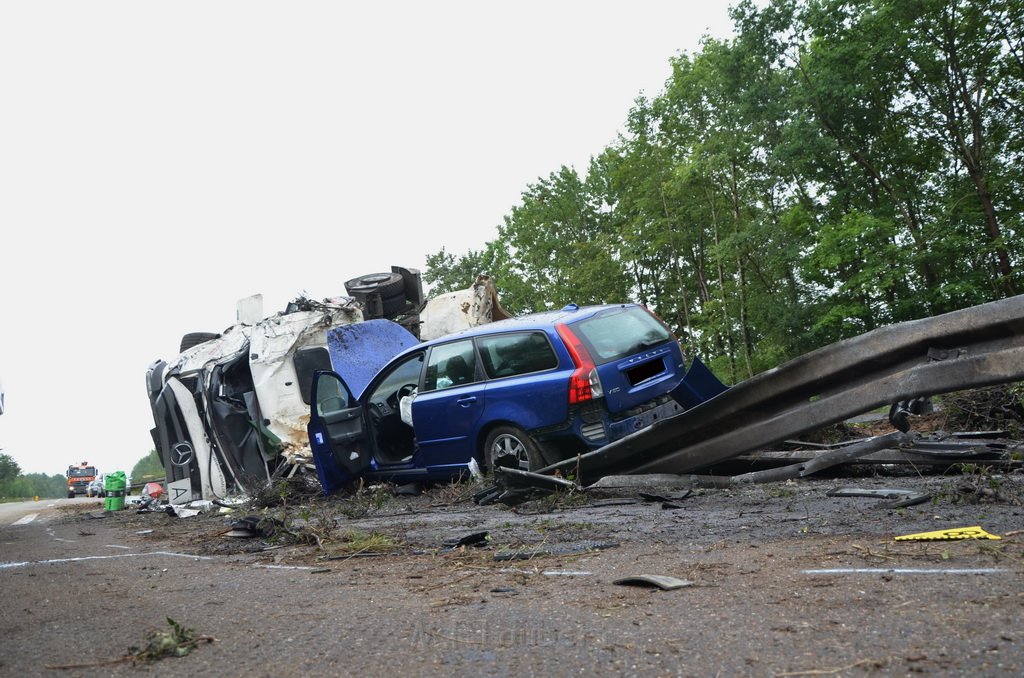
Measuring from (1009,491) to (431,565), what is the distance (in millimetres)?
3332

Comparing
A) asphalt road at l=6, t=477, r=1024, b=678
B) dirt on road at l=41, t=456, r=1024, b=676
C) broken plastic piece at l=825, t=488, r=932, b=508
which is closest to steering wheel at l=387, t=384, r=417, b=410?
dirt on road at l=41, t=456, r=1024, b=676

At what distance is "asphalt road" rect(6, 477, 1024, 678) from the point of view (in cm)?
298

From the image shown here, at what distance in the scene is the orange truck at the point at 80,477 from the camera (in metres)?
51.2

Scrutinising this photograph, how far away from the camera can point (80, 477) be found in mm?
56312

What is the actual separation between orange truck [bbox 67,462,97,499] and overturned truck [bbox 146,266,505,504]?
134ft

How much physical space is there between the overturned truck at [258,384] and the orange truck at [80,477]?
40792 millimetres

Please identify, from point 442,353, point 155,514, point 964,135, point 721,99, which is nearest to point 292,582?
point 442,353

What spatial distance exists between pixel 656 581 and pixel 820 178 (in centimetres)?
3043

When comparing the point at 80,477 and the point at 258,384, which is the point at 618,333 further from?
the point at 80,477

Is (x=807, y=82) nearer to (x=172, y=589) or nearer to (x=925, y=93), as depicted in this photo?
(x=925, y=93)

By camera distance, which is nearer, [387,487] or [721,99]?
[387,487]

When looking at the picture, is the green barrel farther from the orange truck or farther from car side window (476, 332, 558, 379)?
the orange truck

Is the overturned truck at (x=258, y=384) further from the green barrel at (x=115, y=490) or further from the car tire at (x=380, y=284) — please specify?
the green barrel at (x=115, y=490)

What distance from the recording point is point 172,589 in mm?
5145
